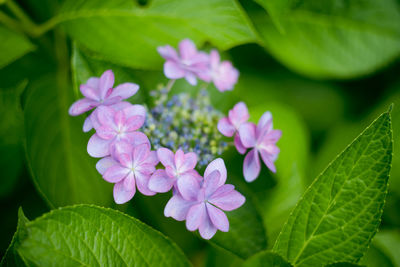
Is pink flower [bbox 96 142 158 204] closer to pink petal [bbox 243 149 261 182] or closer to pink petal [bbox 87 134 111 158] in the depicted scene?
pink petal [bbox 87 134 111 158]

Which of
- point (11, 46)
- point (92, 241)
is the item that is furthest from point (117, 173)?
point (11, 46)

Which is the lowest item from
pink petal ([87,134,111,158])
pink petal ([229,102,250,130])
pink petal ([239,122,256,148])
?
pink petal ([239,122,256,148])

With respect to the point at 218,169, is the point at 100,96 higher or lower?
higher

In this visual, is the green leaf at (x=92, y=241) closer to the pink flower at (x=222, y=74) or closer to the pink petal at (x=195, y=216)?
the pink petal at (x=195, y=216)

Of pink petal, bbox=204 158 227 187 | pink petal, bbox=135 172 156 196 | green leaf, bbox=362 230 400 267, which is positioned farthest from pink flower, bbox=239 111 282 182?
green leaf, bbox=362 230 400 267

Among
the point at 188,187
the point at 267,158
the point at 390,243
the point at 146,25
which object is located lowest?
the point at 390,243

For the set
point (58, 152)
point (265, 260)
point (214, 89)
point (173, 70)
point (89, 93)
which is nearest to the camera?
point (265, 260)

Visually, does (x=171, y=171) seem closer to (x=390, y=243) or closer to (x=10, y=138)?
(x=10, y=138)

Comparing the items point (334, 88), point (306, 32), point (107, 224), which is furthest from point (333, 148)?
point (107, 224)

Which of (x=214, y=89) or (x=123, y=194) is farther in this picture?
(x=214, y=89)
